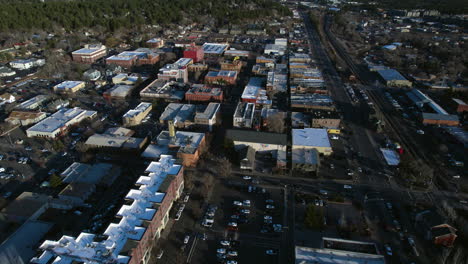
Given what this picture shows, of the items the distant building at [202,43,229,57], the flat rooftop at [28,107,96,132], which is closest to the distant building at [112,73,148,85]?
the flat rooftop at [28,107,96,132]

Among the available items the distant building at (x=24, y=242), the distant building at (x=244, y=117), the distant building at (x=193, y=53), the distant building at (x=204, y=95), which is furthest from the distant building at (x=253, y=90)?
the distant building at (x=24, y=242)

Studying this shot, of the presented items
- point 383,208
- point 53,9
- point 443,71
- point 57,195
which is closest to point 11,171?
point 57,195

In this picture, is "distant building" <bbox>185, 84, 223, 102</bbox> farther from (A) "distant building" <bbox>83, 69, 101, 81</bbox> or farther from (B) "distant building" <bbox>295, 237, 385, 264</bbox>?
(B) "distant building" <bbox>295, 237, 385, 264</bbox>

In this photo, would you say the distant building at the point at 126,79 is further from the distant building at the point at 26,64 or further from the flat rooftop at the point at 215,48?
the distant building at the point at 26,64

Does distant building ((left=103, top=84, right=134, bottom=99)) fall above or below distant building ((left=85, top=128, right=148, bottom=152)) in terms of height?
above

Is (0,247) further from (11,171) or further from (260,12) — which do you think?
(260,12)

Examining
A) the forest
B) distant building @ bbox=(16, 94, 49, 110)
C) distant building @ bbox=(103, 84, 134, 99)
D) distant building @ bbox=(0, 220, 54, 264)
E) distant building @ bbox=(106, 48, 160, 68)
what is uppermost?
the forest
